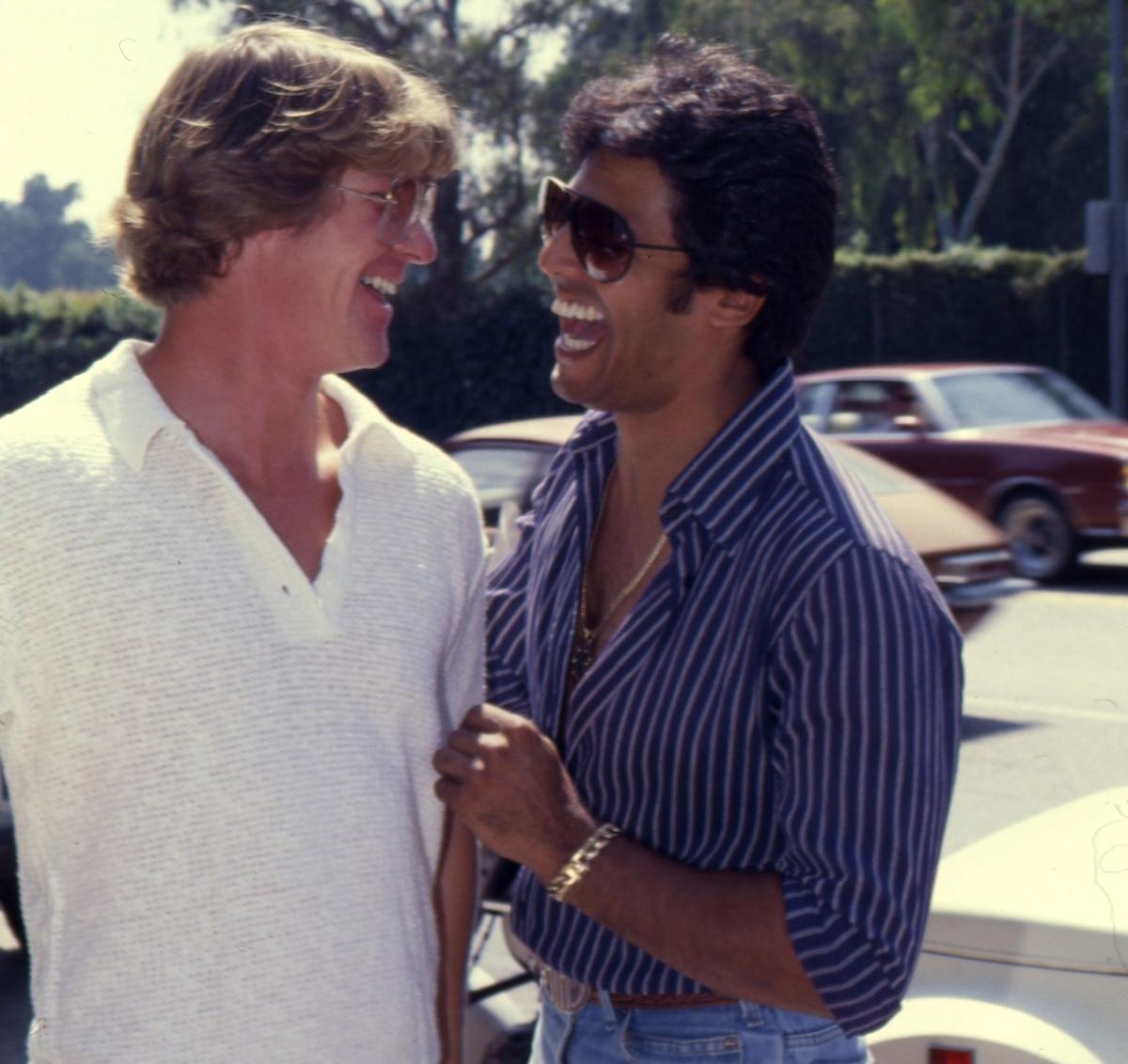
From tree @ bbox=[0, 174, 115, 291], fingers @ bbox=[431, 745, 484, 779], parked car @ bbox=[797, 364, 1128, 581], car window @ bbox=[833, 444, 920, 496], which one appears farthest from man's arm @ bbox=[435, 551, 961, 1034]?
parked car @ bbox=[797, 364, 1128, 581]

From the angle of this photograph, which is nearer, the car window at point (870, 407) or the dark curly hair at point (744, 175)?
the dark curly hair at point (744, 175)

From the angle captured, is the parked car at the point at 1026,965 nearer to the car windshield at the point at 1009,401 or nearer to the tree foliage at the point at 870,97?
the car windshield at the point at 1009,401

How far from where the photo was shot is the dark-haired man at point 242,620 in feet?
5.56

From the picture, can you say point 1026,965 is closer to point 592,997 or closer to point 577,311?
point 592,997

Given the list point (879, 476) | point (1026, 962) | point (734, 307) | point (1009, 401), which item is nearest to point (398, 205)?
point (734, 307)

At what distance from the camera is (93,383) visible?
182 centimetres

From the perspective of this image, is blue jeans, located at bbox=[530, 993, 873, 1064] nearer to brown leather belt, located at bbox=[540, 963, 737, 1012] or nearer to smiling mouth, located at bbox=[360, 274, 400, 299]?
brown leather belt, located at bbox=[540, 963, 737, 1012]

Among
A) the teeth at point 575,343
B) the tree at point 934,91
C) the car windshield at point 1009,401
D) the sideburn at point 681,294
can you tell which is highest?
the tree at point 934,91

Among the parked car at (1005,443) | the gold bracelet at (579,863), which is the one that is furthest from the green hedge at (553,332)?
the gold bracelet at (579,863)

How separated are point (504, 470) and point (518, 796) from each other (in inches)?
204

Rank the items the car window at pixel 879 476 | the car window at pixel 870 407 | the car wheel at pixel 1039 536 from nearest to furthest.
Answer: the car window at pixel 879 476, the car wheel at pixel 1039 536, the car window at pixel 870 407

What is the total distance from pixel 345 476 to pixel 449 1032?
665 millimetres

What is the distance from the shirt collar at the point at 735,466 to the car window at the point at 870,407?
969cm

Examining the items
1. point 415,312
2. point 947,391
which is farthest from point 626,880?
point 415,312
